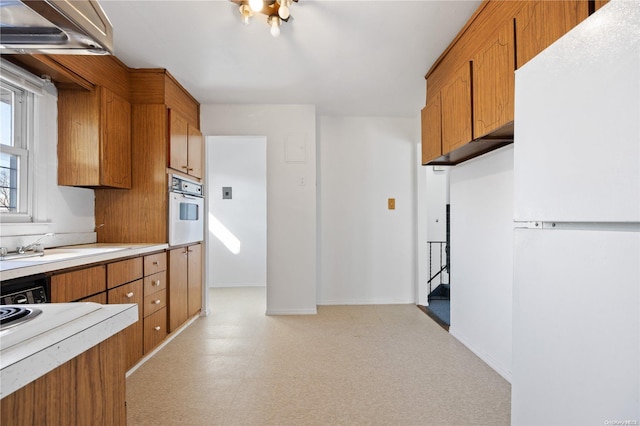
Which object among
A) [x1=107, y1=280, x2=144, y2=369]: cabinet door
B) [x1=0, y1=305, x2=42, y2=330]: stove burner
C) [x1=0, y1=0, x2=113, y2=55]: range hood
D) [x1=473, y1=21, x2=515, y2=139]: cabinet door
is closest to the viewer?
[x1=0, y1=305, x2=42, y2=330]: stove burner

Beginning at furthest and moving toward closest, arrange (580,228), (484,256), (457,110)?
(484,256), (457,110), (580,228)

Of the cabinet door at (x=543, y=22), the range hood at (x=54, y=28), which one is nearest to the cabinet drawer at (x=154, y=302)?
the range hood at (x=54, y=28)

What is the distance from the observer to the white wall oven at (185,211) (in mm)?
2881

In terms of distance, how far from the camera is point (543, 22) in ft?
4.56

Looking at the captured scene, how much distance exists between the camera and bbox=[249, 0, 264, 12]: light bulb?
184cm

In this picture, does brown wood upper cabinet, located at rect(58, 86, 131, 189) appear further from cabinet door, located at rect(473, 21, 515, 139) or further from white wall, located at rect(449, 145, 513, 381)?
white wall, located at rect(449, 145, 513, 381)

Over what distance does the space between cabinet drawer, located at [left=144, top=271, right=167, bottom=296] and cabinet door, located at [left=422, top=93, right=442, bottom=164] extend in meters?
2.55

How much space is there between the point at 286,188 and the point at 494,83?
2.42m

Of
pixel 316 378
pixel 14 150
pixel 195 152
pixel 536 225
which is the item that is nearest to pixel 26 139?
pixel 14 150

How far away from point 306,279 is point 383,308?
1047 mm

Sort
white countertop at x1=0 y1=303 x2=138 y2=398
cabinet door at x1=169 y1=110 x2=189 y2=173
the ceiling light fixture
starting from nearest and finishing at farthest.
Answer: white countertop at x1=0 y1=303 x2=138 y2=398
the ceiling light fixture
cabinet door at x1=169 y1=110 x2=189 y2=173

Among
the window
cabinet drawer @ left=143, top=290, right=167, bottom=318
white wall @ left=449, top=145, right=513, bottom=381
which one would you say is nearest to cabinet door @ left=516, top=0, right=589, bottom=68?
white wall @ left=449, top=145, right=513, bottom=381

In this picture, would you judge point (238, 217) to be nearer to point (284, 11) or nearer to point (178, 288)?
point (178, 288)

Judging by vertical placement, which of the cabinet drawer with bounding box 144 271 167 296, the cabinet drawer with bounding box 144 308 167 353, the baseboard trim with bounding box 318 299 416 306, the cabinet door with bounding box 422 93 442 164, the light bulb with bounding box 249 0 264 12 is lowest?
the baseboard trim with bounding box 318 299 416 306
